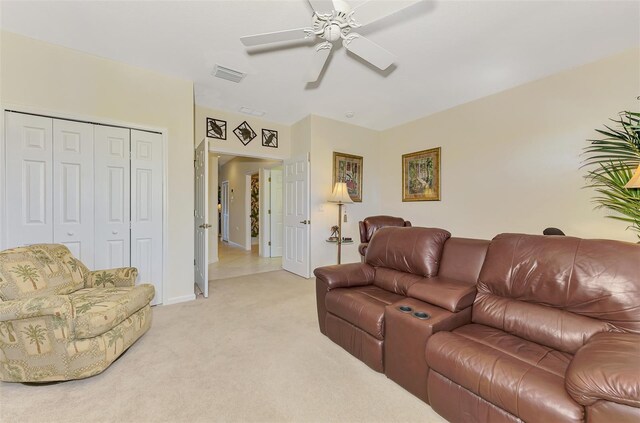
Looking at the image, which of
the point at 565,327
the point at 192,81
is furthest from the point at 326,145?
the point at 565,327

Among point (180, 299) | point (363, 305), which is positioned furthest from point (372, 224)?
point (180, 299)

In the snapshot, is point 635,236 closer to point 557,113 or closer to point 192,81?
point 557,113

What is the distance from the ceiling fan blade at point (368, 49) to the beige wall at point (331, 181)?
2.24 metres

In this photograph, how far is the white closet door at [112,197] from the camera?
9.27 feet

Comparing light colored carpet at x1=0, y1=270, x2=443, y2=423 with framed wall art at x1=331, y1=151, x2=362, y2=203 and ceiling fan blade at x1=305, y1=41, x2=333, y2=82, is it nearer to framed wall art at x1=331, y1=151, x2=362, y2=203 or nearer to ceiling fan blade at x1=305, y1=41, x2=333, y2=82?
ceiling fan blade at x1=305, y1=41, x2=333, y2=82

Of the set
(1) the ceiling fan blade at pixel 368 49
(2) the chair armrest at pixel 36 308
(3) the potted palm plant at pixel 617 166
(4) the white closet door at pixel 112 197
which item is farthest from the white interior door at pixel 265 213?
(3) the potted palm plant at pixel 617 166

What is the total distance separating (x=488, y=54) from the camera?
275 cm

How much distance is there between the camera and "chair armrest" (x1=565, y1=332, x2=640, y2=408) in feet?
2.96

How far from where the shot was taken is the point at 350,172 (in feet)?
16.5

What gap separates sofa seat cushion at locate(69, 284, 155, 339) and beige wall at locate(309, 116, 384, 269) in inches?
108

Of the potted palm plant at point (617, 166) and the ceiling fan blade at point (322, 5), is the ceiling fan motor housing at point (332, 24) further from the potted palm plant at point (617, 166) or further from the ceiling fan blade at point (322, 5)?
the potted palm plant at point (617, 166)

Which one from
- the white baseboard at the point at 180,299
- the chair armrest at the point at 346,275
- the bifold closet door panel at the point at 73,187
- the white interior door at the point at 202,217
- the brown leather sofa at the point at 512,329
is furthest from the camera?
the white interior door at the point at 202,217

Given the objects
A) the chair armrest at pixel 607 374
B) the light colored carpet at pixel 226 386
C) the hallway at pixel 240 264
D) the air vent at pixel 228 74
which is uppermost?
the air vent at pixel 228 74

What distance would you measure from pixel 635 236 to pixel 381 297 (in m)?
2.73
